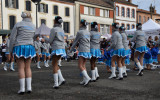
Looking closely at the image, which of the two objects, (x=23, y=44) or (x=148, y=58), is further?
(x=148, y=58)

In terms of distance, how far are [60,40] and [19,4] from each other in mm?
29118

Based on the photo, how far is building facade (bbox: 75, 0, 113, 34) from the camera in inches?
1666

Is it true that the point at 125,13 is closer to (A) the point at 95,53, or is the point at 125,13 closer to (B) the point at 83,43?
(A) the point at 95,53

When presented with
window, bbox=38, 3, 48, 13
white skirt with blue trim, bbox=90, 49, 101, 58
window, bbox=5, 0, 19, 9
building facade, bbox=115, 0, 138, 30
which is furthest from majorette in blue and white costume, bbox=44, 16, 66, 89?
building facade, bbox=115, 0, 138, 30

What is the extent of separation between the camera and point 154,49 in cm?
1423

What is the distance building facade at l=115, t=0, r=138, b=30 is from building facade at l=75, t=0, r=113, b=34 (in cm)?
254

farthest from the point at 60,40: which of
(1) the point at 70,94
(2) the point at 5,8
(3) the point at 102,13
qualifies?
(3) the point at 102,13

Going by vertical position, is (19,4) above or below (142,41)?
above

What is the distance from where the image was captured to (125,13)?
52062mm

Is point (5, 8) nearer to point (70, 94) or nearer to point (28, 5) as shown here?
point (28, 5)

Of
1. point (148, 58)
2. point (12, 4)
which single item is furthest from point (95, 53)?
point (12, 4)

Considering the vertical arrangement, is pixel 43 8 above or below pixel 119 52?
above

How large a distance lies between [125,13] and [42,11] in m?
22.0

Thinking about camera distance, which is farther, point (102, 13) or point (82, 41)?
point (102, 13)
